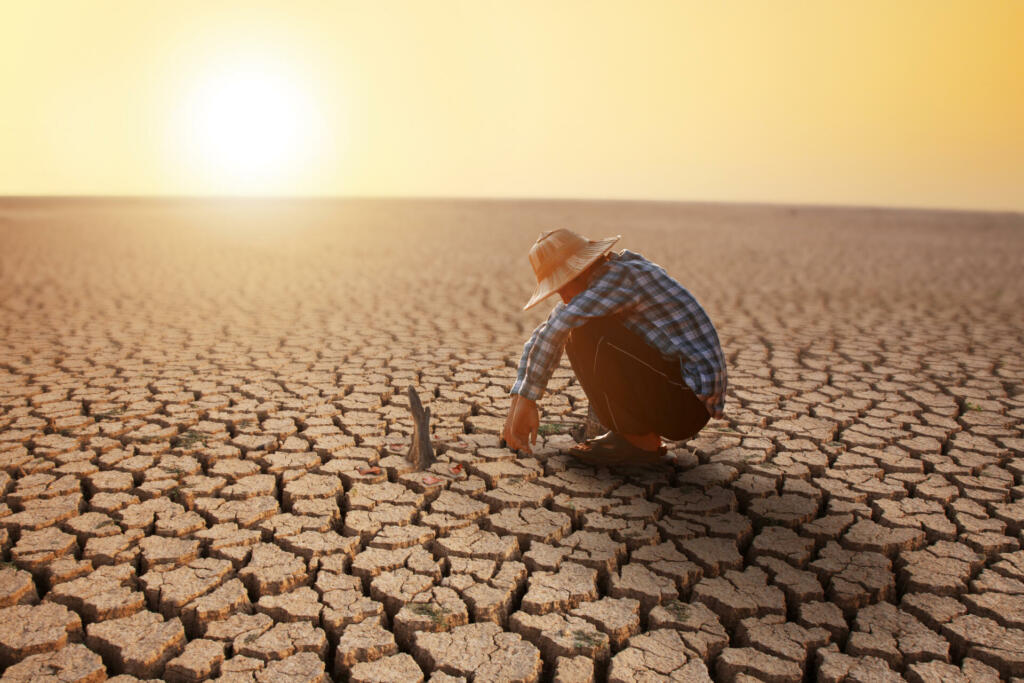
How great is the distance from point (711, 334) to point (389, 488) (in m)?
1.24

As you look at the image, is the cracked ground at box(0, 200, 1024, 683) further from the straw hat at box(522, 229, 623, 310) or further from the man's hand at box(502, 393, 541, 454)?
the straw hat at box(522, 229, 623, 310)

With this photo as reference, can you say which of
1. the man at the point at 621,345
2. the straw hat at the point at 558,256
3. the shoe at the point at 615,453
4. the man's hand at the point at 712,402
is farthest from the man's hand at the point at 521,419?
the man's hand at the point at 712,402

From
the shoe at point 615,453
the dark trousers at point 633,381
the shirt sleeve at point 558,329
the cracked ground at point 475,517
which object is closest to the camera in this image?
the cracked ground at point 475,517

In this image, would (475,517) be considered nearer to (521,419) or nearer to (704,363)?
(521,419)

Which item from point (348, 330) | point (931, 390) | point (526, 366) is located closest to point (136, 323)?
point (348, 330)

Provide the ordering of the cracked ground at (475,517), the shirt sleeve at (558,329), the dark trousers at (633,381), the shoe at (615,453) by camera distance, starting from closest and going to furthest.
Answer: the cracked ground at (475,517) < the shirt sleeve at (558,329) < the dark trousers at (633,381) < the shoe at (615,453)

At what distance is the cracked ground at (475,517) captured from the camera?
6.29ft

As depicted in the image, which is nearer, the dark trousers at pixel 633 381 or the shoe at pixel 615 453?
the dark trousers at pixel 633 381

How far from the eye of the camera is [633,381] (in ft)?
9.13

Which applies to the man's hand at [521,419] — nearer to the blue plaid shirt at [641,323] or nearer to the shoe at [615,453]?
the blue plaid shirt at [641,323]

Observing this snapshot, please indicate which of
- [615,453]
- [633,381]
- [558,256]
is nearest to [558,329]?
[558,256]

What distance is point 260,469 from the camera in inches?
115

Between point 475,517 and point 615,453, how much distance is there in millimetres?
675

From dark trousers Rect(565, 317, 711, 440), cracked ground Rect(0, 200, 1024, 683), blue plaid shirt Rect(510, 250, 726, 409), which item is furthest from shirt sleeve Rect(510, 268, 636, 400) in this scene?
cracked ground Rect(0, 200, 1024, 683)
